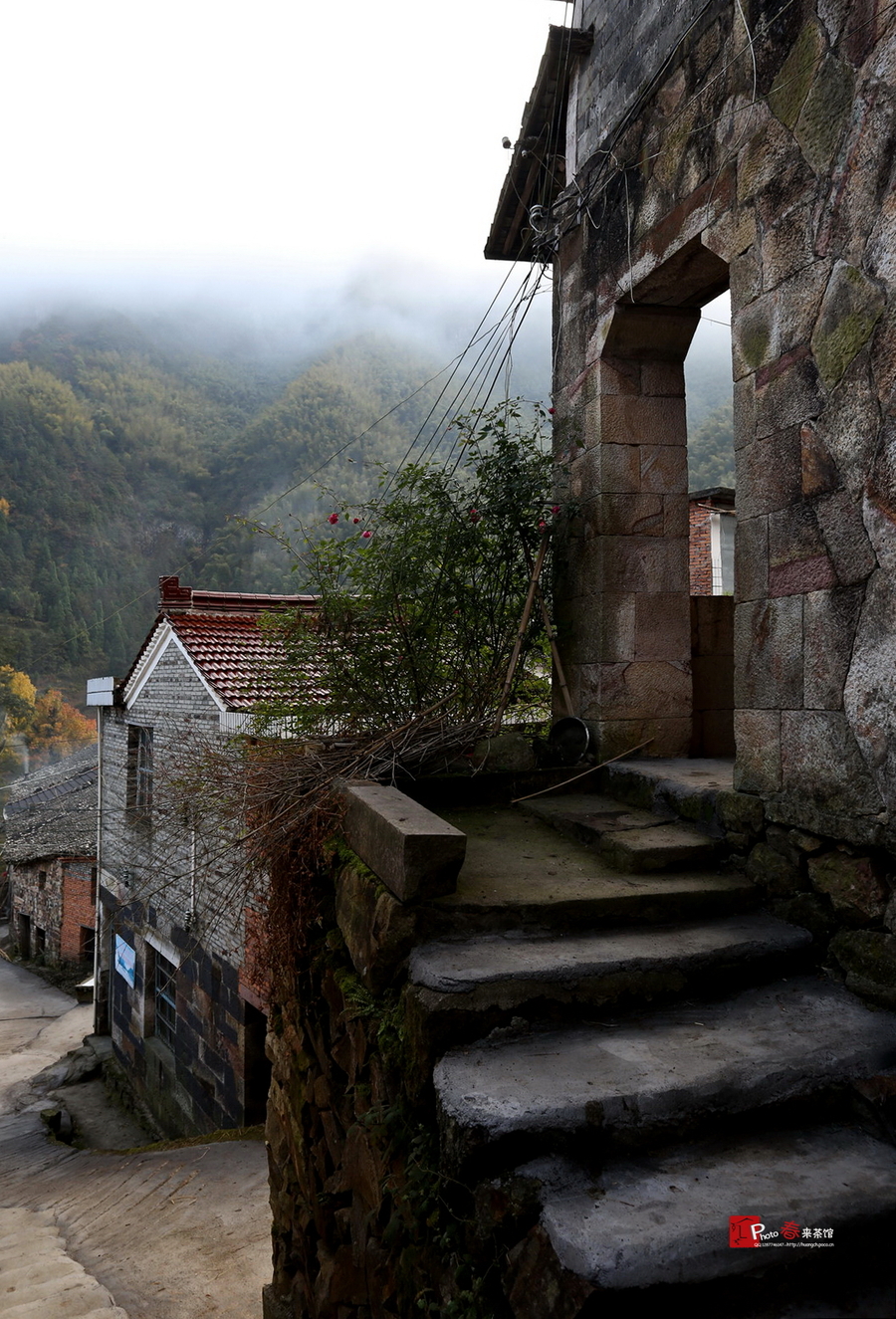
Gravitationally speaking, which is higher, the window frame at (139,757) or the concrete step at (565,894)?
the concrete step at (565,894)

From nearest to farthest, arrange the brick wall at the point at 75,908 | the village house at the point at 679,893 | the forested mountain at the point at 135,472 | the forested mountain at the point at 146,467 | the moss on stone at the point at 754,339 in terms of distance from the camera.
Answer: the village house at the point at 679,893, the moss on stone at the point at 754,339, the brick wall at the point at 75,908, the forested mountain at the point at 146,467, the forested mountain at the point at 135,472

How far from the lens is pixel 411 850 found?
2.61 m

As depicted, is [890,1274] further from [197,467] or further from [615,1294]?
[197,467]

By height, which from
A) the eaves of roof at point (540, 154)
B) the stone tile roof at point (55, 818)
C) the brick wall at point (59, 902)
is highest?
the eaves of roof at point (540, 154)

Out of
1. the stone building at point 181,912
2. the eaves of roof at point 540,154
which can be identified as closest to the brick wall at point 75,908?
the stone building at point 181,912

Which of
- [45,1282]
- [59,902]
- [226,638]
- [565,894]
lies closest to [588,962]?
[565,894]

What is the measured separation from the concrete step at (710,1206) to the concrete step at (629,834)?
114 cm

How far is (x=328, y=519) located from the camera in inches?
193

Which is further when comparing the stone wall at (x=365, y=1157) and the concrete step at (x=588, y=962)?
the concrete step at (x=588, y=962)

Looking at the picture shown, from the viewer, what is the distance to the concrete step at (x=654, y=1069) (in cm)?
197

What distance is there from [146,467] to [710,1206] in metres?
71.7

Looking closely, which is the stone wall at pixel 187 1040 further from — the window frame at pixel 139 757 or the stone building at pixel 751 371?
the stone building at pixel 751 371

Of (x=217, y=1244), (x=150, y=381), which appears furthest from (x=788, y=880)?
(x=150, y=381)

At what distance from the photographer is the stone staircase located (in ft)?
5.55
